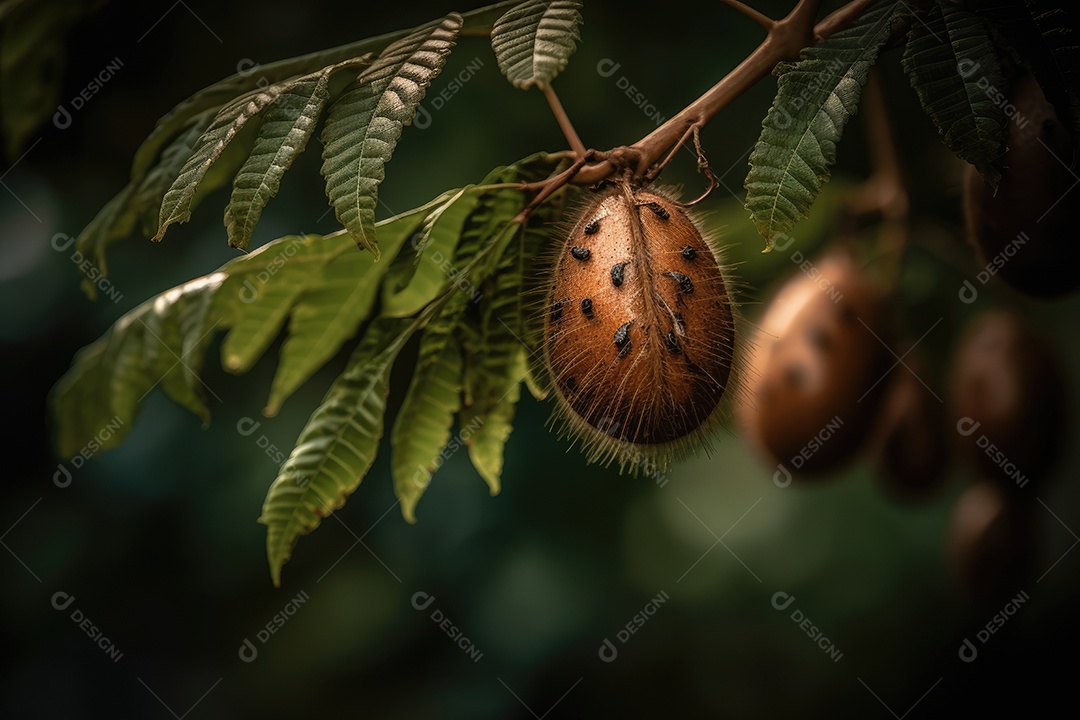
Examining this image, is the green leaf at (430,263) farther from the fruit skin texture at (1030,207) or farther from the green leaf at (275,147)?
the fruit skin texture at (1030,207)

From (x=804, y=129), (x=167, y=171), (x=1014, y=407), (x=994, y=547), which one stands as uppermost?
(x=167, y=171)

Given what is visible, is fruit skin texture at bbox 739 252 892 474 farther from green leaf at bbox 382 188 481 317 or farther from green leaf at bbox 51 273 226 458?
green leaf at bbox 51 273 226 458

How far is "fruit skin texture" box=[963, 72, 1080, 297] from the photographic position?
0.96 meters

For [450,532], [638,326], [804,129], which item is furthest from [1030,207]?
[450,532]

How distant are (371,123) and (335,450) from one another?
0.35 meters

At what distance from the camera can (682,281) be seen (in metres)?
0.87

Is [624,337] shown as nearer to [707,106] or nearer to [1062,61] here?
[707,106]

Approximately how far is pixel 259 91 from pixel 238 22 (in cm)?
142

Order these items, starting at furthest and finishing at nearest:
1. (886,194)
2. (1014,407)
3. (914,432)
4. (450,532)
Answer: (450,532)
(886,194)
(914,432)
(1014,407)

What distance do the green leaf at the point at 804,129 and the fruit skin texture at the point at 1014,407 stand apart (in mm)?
791

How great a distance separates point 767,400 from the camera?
151cm

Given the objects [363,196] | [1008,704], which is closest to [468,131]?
[363,196]

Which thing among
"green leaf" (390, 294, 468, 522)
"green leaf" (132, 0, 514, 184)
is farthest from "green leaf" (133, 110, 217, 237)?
"green leaf" (390, 294, 468, 522)

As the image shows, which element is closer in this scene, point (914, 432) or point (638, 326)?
point (638, 326)
